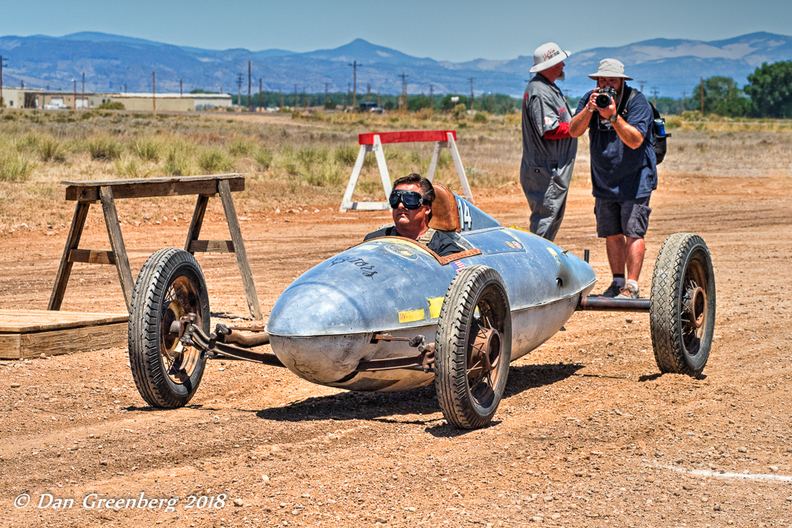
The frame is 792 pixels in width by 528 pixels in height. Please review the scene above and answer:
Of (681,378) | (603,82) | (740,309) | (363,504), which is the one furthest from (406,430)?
(740,309)

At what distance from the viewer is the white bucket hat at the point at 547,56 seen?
8125mm

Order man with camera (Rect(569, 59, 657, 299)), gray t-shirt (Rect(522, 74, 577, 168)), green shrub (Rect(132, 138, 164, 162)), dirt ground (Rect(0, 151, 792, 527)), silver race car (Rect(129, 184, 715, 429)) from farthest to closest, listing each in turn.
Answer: green shrub (Rect(132, 138, 164, 162)) → gray t-shirt (Rect(522, 74, 577, 168)) → man with camera (Rect(569, 59, 657, 299)) → silver race car (Rect(129, 184, 715, 429)) → dirt ground (Rect(0, 151, 792, 527))

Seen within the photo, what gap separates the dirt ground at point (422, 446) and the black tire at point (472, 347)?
0.60ft

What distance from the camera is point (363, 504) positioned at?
4.15 meters

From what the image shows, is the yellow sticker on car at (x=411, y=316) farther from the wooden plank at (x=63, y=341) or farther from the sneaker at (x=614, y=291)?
the wooden plank at (x=63, y=341)

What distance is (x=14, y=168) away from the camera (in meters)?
19.6

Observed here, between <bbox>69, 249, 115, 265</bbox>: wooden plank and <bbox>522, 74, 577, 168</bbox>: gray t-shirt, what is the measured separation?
12.5ft

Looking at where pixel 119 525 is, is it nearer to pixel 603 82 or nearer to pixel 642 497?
pixel 642 497

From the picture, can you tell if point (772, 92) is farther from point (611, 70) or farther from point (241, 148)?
point (611, 70)

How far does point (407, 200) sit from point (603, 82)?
249cm

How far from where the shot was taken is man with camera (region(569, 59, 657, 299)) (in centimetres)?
727

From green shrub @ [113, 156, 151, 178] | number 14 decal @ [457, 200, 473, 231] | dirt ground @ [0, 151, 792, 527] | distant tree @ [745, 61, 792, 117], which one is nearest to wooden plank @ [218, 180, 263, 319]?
dirt ground @ [0, 151, 792, 527]

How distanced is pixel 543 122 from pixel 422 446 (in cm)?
389

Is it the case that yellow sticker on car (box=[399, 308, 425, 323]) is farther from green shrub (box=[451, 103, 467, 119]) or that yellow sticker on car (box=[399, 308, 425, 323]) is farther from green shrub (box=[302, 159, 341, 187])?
green shrub (box=[451, 103, 467, 119])
